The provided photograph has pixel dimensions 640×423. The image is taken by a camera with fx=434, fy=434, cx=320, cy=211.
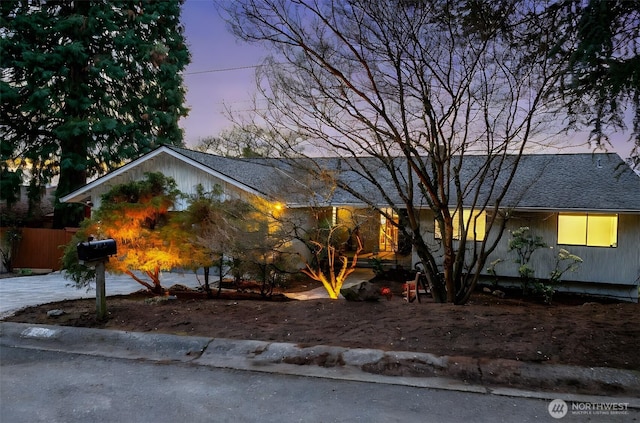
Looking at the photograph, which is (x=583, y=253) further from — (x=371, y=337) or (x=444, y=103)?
(x=371, y=337)

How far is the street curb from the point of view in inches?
156

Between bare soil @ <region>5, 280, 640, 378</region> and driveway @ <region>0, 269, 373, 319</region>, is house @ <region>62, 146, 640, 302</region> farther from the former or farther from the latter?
bare soil @ <region>5, 280, 640, 378</region>

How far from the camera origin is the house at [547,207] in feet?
36.6

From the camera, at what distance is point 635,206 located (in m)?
11.1

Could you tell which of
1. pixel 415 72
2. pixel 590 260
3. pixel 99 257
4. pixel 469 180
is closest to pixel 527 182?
pixel 590 260

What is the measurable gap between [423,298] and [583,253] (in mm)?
5903

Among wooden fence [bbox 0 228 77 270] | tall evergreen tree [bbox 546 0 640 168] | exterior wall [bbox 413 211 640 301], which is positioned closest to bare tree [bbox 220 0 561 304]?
tall evergreen tree [bbox 546 0 640 168]

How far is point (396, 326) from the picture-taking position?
5559 millimetres

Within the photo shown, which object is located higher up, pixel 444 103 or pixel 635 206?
pixel 444 103

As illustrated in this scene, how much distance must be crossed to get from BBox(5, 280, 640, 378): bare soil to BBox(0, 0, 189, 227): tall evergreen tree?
13320 millimetres

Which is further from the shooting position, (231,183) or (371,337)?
(231,183)

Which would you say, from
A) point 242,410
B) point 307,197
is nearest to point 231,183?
point 307,197

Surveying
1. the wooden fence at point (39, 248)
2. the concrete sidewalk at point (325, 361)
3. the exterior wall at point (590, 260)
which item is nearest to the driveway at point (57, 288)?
the wooden fence at point (39, 248)

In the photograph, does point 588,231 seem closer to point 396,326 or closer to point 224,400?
point 396,326
